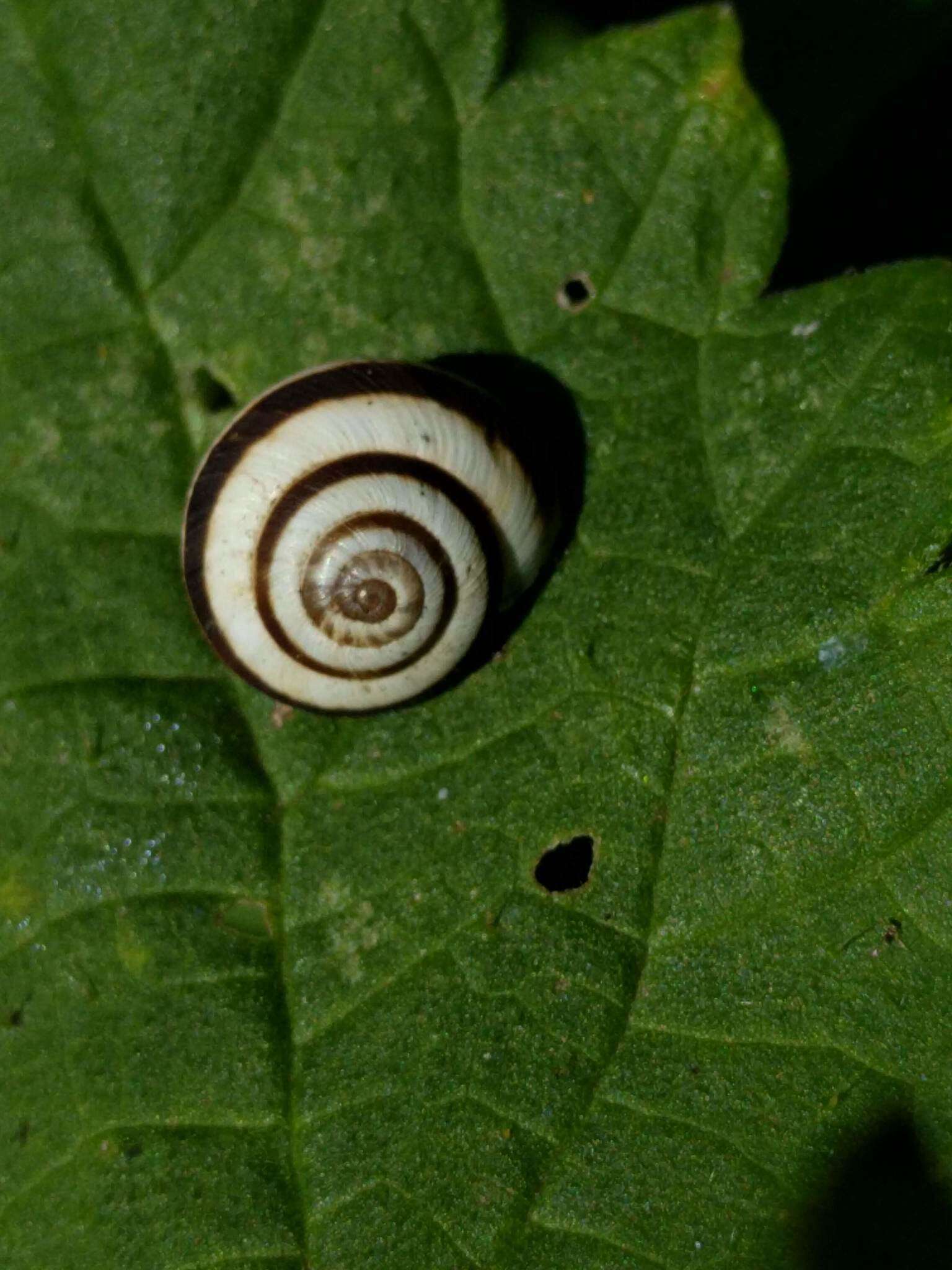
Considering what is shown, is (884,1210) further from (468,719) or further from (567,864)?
(468,719)

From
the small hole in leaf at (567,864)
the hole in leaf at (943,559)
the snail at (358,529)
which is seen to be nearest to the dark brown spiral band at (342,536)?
the snail at (358,529)

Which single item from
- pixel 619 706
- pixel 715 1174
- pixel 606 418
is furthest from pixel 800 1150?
pixel 606 418

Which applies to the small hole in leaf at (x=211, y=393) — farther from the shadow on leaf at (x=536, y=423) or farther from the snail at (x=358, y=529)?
the shadow on leaf at (x=536, y=423)

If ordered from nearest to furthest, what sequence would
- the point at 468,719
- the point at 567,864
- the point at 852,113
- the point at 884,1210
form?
the point at 884,1210 → the point at 567,864 → the point at 468,719 → the point at 852,113

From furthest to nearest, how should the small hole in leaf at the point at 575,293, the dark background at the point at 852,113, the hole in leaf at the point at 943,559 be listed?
the dark background at the point at 852,113, the small hole in leaf at the point at 575,293, the hole in leaf at the point at 943,559

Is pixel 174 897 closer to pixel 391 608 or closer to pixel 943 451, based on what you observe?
pixel 391 608

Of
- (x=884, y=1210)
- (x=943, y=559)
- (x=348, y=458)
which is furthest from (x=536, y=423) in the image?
(x=884, y=1210)

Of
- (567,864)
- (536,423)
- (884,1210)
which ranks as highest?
(536,423)
